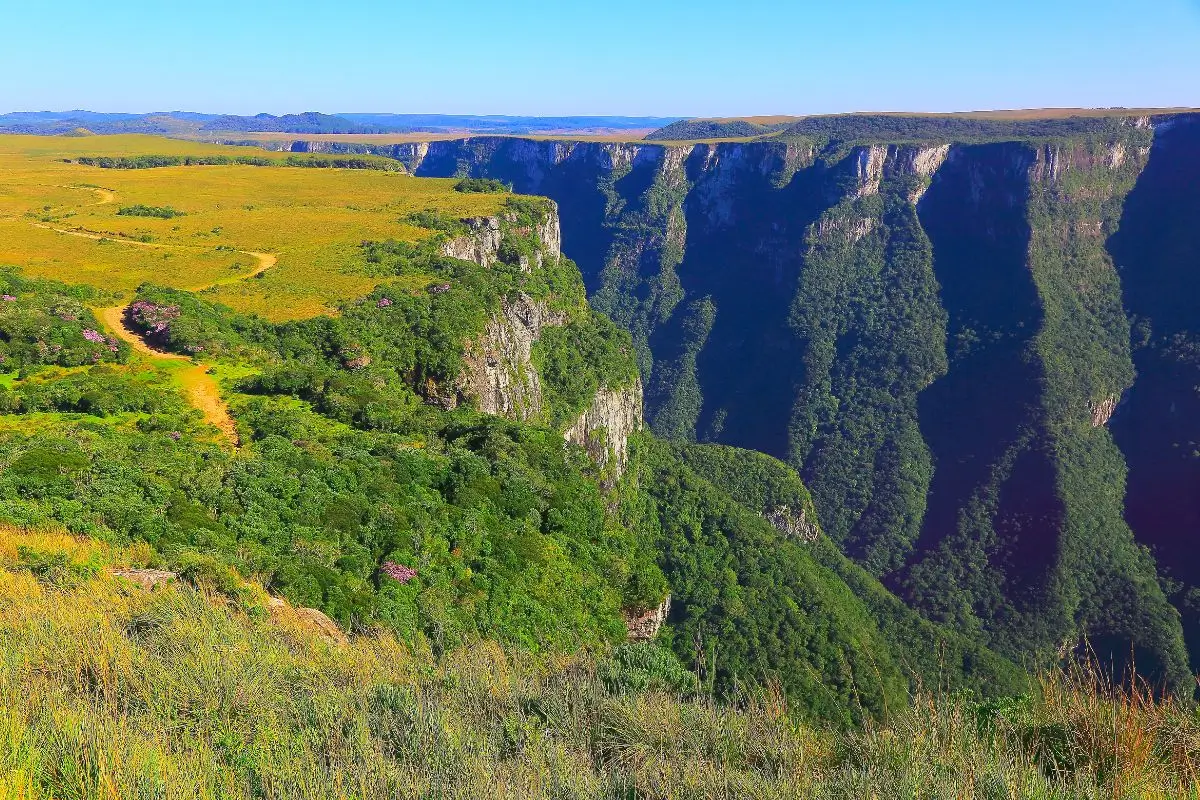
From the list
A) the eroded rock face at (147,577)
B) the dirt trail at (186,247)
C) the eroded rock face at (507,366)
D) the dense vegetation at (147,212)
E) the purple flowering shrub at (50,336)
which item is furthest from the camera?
the dense vegetation at (147,212)

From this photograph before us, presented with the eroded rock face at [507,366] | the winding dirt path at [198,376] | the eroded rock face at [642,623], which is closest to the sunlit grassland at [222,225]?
the winding dirt path at [198,376]

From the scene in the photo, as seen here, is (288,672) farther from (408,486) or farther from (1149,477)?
(1149,477)

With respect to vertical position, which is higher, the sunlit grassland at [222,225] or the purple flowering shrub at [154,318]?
the sunlit grassland at [222,225]

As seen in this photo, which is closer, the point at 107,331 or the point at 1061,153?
the point at 107,331

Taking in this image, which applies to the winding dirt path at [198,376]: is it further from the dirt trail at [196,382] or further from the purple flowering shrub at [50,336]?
the purple flowering shrub at [50,336]

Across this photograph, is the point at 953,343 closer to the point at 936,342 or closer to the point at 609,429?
the point at 936,342

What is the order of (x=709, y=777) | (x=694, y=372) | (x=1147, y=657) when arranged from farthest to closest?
(x=694, y=372), (x=1147, y=657), (x=709, y=777)

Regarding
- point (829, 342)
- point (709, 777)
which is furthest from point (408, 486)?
point (829, 342)
